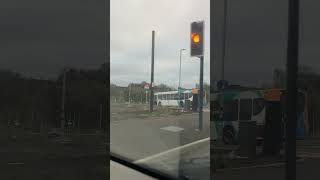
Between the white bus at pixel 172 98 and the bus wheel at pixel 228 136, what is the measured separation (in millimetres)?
705

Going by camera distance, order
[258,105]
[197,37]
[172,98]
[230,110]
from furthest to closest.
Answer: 1. [172,98]
2. [197,37]
3. [230,110]
4. [258,105]

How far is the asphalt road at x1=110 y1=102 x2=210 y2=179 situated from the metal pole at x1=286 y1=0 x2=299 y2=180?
96 centimetres

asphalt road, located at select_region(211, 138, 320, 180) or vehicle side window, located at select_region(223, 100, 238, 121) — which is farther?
vehicle side window, located at select_region(223, 100, 238, 121)

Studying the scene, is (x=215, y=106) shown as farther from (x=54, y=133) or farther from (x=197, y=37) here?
(x=54, y=133)

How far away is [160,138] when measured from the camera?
3732 mm

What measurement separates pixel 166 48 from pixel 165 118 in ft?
1.60

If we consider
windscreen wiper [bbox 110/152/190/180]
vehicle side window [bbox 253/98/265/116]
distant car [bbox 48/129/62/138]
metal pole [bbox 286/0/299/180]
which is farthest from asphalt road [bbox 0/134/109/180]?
metal pole [bbox 286/0/299/180]

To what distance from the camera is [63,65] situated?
126 inches

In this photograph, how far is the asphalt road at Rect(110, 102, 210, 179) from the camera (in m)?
3.32

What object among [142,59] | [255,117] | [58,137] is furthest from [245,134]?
[142,59]

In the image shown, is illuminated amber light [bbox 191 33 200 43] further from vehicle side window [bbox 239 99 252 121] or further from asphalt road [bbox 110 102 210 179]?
vehicle side window [bbox 239 99 252 121]

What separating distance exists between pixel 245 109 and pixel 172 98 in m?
1.16

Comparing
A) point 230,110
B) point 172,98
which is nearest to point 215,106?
point 230,110

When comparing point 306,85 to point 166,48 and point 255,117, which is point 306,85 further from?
point 166,48
